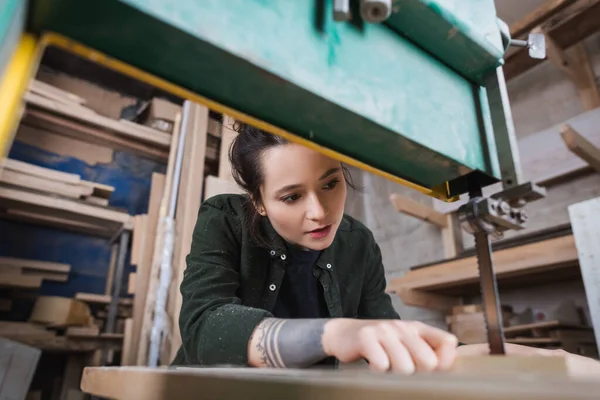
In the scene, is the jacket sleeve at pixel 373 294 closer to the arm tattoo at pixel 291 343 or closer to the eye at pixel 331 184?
the eye at pixel 331 184

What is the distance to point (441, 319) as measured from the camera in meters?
2.98

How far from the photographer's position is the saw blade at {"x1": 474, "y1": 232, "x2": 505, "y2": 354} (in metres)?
0.73

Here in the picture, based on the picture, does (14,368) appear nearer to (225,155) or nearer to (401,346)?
(225,155)

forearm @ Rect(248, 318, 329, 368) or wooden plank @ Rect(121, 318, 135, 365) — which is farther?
wooden plank @ Rect(121, 318, 135, 365)

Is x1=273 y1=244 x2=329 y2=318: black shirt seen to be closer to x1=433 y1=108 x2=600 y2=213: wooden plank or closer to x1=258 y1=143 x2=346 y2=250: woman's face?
x1=258 y1=143 x2=346 y2=250: woman's face

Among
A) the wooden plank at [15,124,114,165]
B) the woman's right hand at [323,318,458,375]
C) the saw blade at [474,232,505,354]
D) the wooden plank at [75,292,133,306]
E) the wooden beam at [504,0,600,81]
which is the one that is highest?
the wooden beam at [504,0,600,81]

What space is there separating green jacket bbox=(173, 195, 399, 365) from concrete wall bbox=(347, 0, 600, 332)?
146cm

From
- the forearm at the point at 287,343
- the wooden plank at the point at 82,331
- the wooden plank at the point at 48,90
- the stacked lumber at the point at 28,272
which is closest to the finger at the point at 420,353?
the forearm at the point at 287,343

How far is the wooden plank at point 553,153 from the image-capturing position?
2.27 meters

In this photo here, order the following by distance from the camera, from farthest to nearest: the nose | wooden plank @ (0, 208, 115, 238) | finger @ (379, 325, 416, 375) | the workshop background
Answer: wooden plank @ (0, 208, 115, 238) → the workshop background → the nose → finger @ (379, 325, 416, 375)

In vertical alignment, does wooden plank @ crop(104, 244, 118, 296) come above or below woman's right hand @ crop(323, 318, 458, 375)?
above

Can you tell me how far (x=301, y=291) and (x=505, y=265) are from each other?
1091 millimetres

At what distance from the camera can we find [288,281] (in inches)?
55.9

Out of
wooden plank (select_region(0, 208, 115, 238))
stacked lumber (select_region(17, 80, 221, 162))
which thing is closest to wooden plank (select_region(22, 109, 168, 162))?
stacked lumber (select_region(17, 80, 221, 162))
